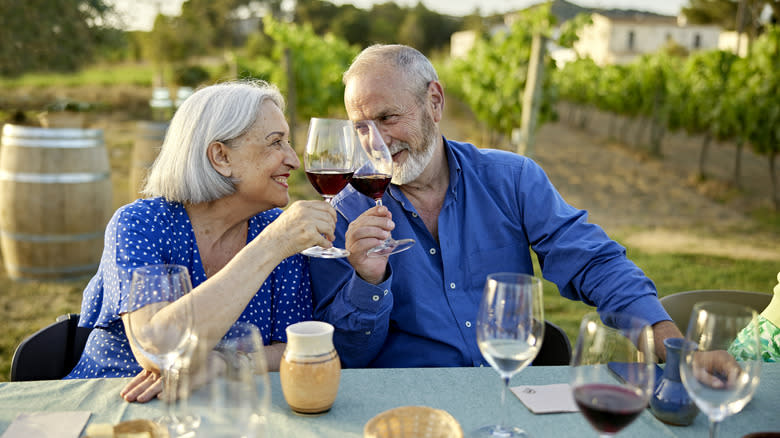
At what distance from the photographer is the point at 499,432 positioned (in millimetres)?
1268

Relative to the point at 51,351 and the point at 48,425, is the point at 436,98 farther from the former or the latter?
the point at 48,425

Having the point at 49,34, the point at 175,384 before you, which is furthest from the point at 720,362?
the point at 49,34

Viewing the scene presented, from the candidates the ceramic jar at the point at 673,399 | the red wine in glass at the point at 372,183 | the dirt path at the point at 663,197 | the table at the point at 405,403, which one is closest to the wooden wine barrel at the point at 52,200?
the red wine in glass at the point at 372,183

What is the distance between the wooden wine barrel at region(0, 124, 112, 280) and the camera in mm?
5051

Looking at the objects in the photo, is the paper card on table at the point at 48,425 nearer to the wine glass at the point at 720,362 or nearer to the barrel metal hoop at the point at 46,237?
the wine glass at the point at 720,362

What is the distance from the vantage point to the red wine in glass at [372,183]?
6.02ft

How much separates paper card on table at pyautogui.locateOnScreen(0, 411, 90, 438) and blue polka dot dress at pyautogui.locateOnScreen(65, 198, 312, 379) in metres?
0.37

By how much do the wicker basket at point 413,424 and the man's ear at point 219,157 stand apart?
103 centimetres

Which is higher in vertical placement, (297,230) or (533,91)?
(533,91)

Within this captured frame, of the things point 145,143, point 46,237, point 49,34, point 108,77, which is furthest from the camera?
point 108,77

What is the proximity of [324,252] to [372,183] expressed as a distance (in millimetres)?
255

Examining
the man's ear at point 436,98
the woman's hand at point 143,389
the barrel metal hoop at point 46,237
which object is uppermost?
the man's ear at point 436,98

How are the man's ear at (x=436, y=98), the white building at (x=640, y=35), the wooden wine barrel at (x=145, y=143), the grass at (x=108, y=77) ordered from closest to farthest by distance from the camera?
the man's ear at (x=436, y=98)
the wooden wine barrel at (x=145, y=143)
the grass at (x=108, y=77)
the white building at (x=640, y=35)

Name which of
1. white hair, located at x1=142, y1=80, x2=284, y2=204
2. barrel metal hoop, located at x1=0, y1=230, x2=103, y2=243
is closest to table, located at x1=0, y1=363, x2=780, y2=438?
white hair, located at x1=142, y1=80, x2=284, y2=204
